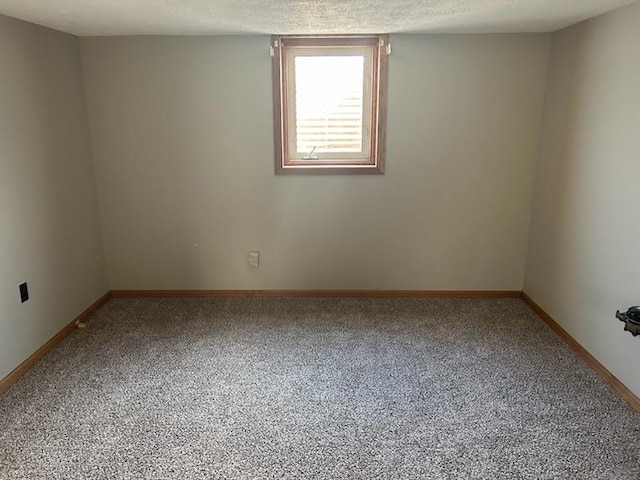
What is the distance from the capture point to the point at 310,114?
325 centimetres

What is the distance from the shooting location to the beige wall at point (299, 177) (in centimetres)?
307

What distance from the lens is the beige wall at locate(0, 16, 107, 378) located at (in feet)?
7.81

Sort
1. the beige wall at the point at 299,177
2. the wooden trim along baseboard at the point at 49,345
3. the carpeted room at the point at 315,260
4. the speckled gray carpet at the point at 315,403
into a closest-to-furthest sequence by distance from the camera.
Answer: the speckled gray carpet at the point at 315,403
the carpeted room at the point at 315,260
the wooden trim along baseboard at the point at 49,345
the beige wall at the point at 299,177

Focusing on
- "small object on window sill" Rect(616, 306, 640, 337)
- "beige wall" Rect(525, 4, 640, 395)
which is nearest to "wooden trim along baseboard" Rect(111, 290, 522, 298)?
"beige wall" Rect(525, 4, 640, 395)

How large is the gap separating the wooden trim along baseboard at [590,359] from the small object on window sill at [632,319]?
326 millimetres

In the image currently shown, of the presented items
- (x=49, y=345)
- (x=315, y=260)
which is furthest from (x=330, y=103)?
(x=49, y=345)

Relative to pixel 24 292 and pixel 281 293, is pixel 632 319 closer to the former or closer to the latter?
pixel 281 293

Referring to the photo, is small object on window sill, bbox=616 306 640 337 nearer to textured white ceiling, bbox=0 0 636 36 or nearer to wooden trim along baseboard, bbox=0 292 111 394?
textured white ceiling, bbox=0 0 636 36

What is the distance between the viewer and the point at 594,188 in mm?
2529

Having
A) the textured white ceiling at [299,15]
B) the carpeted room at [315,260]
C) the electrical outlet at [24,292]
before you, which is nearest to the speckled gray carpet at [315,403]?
the carpeted room at [315,260]

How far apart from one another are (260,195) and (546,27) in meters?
2.15

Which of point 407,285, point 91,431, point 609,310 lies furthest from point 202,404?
point 609,310

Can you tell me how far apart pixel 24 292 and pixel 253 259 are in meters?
1.48

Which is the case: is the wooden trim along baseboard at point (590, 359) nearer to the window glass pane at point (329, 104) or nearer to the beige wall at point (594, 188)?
the beige wall at point (594, 188)
